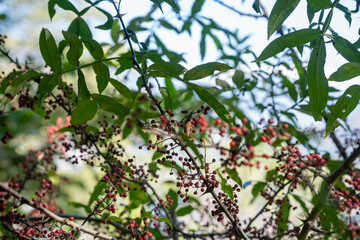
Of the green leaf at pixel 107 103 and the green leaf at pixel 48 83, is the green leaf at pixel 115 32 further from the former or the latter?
the green leaf at pixel 107 103

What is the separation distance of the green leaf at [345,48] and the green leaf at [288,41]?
6cm

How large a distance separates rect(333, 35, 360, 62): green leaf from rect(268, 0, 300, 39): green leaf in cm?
18

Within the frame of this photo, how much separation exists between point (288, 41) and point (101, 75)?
62cm

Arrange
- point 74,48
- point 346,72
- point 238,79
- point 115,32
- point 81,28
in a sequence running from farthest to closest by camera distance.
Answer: point 115,32 < point 238,79 < point 81,28 < point 74,48 < point 346,72

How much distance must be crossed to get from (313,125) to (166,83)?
865mm

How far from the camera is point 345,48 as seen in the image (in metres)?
1.01

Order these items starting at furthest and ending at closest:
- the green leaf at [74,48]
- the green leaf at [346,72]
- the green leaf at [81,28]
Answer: the green leaf at [81,28] < the green leaf at [74,48] < the green leaf at [346,72]

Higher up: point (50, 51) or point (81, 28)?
point (81, 28)

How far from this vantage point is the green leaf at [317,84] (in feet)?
3.19

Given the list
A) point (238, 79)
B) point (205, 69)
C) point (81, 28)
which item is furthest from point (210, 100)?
point (81, 28)

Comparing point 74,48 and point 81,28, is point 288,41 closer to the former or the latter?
point 74,48

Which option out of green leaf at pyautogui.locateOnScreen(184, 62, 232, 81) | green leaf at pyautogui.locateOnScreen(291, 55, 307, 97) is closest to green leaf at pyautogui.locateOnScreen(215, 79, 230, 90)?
green leaf at pyautogui.locateOnScreen(291, 55, 307, 97)

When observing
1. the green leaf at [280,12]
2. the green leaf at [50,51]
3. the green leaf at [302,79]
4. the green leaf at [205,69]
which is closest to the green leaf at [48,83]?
the green leaf at [50,51]

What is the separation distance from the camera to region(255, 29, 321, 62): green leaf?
988mm
